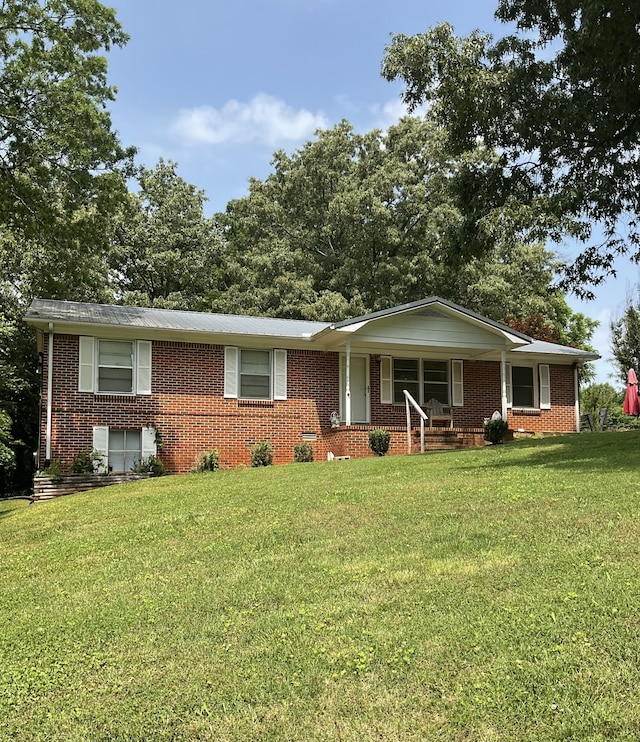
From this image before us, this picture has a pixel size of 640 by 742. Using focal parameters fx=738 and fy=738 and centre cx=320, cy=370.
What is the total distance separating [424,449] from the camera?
58.0ft

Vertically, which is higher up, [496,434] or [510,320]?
[510,320]

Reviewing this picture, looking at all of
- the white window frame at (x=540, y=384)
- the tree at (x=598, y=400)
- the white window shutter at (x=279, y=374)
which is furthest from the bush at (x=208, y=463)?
the tree at (x=598, y=400)

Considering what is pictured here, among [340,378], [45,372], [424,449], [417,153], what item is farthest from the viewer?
[417,153]

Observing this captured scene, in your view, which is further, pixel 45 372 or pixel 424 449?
pixel 424 449

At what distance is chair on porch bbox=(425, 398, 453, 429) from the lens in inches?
762

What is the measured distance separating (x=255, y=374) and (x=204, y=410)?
5.26 feet

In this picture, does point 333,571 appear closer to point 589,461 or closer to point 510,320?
point 589,461

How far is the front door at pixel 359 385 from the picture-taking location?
63.4 ft

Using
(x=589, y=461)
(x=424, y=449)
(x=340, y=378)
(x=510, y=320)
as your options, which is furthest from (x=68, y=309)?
(x=510, y=320)

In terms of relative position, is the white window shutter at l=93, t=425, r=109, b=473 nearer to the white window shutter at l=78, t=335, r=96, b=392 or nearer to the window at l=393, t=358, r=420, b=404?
the white window shutter at l=78, t=335, r=96, b=392

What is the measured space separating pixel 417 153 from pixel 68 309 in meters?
20.0

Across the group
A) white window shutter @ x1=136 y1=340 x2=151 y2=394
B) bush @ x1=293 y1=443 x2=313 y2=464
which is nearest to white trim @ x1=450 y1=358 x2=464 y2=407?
bush @ x1=293 y1=443 x2=313 y2=464

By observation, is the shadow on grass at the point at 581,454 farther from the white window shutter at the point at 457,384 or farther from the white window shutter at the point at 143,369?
the white window shutter at the point at 143,369

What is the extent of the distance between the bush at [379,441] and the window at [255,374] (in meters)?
2.97
